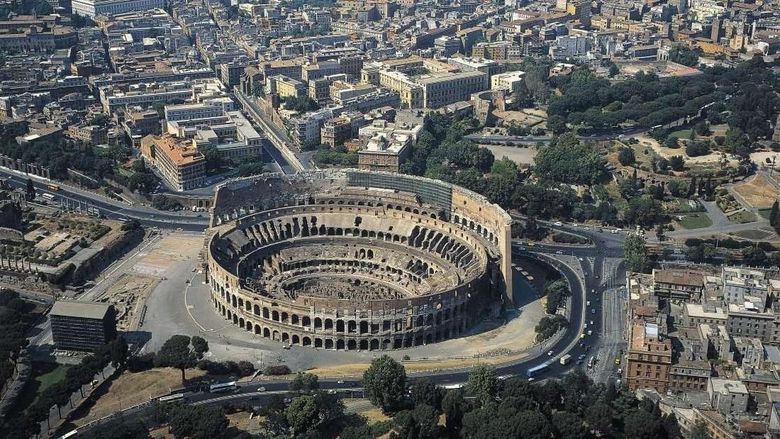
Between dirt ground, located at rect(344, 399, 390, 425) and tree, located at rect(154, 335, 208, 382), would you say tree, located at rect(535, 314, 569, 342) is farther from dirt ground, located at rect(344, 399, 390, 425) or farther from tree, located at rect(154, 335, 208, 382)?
tree, located at rect(154, 335, 208, 382)

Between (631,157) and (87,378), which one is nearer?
(87,378)

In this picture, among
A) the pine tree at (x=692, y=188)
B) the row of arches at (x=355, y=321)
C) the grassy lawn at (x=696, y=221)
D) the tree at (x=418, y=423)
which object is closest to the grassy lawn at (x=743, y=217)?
the grassy lawn at (x=696, y=221)

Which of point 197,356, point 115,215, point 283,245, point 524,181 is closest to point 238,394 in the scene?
point 197,356

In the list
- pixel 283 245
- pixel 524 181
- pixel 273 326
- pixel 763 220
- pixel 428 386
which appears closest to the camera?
pixel 428 386

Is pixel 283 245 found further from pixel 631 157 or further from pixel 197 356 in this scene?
pixel 631 157

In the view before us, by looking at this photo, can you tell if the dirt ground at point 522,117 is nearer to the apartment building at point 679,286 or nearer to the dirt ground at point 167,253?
the apartment building at point 679,286

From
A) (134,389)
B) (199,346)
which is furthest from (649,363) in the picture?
(134,389)
